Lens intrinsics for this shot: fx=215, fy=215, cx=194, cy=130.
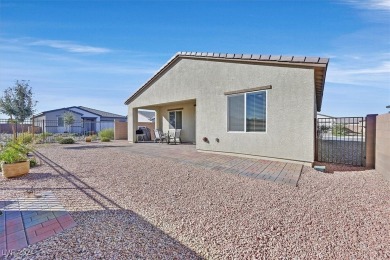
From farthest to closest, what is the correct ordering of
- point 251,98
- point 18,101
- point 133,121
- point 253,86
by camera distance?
point 18,101 < point 133,121 < point 251,98 < point 253,86

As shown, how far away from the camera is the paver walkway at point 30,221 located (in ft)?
9.62

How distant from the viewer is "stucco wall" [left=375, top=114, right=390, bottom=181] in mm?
5970

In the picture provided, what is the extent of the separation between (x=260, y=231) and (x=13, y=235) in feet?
11.6

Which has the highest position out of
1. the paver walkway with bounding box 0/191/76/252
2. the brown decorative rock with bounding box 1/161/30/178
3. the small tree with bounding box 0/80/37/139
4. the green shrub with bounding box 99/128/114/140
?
the small tree with bounding box 0/80/37/139

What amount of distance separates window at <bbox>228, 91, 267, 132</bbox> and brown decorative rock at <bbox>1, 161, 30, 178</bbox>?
7677 millimetres

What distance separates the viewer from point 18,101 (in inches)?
707

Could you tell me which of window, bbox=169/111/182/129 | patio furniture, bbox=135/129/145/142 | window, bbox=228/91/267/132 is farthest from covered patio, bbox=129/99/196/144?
window, bbox=228/91/267/132

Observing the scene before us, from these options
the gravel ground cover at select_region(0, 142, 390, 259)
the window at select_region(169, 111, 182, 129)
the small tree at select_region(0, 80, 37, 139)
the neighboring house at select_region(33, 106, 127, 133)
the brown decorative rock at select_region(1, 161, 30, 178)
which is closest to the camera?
the gravel ground cover at select_region(0, 142, 390, 259)

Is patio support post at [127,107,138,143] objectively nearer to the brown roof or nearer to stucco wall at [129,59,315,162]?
stucco wall at [129,59,315,162]

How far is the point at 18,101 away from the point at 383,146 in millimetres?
23599

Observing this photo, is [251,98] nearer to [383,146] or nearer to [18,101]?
[383,146]

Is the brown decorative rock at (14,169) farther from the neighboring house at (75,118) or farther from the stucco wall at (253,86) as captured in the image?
the neighboring house at (75,118)

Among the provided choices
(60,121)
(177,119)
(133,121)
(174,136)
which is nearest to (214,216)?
(174,136)

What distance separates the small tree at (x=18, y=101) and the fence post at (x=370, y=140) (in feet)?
74.9
